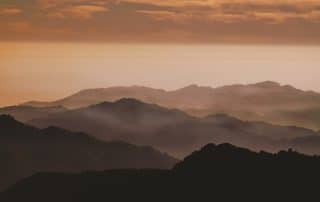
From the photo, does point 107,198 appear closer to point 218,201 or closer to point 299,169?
point 218,201

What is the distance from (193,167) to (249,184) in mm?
19886

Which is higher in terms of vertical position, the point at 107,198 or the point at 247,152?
the point at 247,152

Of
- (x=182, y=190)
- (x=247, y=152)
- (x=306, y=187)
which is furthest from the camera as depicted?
(x=247, y=152)

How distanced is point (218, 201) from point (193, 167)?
20.9m

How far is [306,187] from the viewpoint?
167 meters

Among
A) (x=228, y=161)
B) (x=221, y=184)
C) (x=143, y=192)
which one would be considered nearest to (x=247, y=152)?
(x=228, y=161)

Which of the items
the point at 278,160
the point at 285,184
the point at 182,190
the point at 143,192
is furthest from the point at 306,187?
the point at 143,192

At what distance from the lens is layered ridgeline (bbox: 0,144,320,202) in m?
169

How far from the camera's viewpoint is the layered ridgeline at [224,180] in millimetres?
169125

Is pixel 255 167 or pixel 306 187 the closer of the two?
pixel 306 187

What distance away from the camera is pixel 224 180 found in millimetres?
176000

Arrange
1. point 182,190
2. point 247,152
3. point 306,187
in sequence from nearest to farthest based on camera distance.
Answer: point 306,187, point 182,190, point 247,152

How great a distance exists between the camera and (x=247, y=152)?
191 metres

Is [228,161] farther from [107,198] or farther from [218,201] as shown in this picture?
[107,198]
